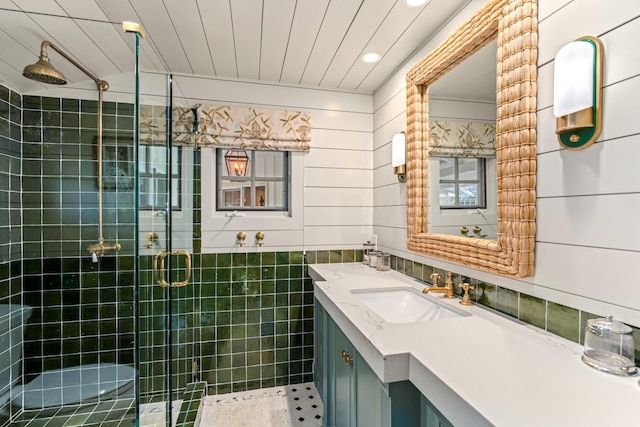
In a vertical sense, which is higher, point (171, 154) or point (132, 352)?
point (171, 154)

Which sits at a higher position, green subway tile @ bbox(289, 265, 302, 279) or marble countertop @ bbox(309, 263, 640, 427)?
marble countertop @ bbox(309, 263, 640, 427)

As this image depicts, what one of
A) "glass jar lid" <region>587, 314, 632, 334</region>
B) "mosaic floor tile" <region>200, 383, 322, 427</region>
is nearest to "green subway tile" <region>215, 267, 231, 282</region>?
"mosaic floor tile" <region>200, 383, 322, 427</region>

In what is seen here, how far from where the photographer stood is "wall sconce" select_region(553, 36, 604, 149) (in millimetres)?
877

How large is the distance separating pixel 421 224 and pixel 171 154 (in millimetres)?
1655

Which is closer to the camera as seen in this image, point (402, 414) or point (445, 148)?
point (402, 414)

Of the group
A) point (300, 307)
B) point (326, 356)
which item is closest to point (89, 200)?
point (300, 307)

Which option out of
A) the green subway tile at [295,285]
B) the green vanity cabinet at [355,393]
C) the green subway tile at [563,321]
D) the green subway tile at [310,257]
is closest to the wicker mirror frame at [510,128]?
the green subway tile at [563,321]

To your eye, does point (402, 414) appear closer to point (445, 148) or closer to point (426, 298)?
point (426, 298)

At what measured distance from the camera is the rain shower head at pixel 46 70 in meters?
1.69

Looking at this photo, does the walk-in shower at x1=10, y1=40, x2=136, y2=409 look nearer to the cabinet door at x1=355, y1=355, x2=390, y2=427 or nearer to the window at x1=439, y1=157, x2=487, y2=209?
the cabinet door at x1=355, y1=355, x2=390, y2=427

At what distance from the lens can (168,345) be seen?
5.95 ft

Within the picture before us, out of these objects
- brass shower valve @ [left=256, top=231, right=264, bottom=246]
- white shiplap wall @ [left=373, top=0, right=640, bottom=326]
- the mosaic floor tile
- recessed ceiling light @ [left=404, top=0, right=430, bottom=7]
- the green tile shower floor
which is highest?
recessed ceiling light @ [left=404, top=0, right=430, bottom=7]

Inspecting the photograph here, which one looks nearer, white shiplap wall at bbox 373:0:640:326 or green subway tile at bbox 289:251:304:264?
white shiplap wall at bbox 373:0:640:326

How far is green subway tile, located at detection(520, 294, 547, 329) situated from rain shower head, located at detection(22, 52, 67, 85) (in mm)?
2759
